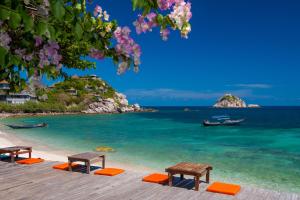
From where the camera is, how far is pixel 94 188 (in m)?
12.3

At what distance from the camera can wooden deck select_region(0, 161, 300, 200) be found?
1129 cm

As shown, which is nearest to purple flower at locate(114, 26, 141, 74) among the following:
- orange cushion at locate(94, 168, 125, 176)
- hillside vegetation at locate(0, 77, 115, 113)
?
orange cushion at locate(94, 168, 125, 176)

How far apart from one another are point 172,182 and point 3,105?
384ft

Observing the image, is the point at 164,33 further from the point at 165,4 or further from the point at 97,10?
the point at 97,10

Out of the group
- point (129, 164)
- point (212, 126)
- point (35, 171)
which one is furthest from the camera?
point (212, 126)

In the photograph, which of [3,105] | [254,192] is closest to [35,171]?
[254,192]

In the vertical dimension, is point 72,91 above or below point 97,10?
above

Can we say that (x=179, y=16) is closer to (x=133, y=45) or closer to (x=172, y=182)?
(x=133, y=45)

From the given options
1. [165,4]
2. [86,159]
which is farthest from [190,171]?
[165,4]

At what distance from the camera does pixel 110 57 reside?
3873mm

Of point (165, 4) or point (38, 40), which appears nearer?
point (165, 4)

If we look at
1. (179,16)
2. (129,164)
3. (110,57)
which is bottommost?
(129,164)

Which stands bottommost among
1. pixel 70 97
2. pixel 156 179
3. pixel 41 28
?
pixel 156 179

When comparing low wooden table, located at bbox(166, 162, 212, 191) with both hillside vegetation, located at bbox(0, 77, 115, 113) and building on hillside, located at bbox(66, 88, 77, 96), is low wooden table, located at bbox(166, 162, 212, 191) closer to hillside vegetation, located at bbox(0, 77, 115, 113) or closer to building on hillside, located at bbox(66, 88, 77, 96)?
hillside vegetation, located at bbox(0, 77, 115, 113)
